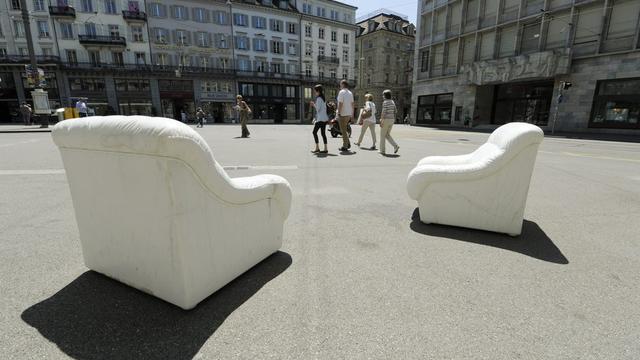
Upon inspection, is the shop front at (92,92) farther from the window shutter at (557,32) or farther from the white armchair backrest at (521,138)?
the window shutter at (557,32)

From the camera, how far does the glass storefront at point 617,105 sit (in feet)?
63.3

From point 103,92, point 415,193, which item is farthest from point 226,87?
point 415,193

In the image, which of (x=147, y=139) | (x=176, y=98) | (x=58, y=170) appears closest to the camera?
(x=147, y=139)

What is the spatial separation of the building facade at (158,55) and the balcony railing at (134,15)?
11 centimetres

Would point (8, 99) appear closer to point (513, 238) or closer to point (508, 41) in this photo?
point (513, 238)

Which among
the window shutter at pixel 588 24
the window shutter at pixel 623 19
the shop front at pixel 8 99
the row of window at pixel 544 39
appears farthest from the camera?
the shop front at pixel 8 99

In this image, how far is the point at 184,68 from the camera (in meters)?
39.4

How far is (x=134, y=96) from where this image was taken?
37844 millimetres

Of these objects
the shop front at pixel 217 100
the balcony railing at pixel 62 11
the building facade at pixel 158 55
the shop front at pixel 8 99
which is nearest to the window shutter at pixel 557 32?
the building facade at pixel 158 55

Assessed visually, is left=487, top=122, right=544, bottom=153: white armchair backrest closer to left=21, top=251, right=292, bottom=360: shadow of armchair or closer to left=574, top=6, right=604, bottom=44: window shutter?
left=21, top=251, right=292, bottom=360: shadow of armchair

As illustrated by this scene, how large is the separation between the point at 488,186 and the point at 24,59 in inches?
1951

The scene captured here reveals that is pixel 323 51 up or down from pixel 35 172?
up

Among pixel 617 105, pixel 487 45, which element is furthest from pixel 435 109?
pixel 617 105

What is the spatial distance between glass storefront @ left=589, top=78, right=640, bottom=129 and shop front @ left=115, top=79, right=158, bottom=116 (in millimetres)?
44452
